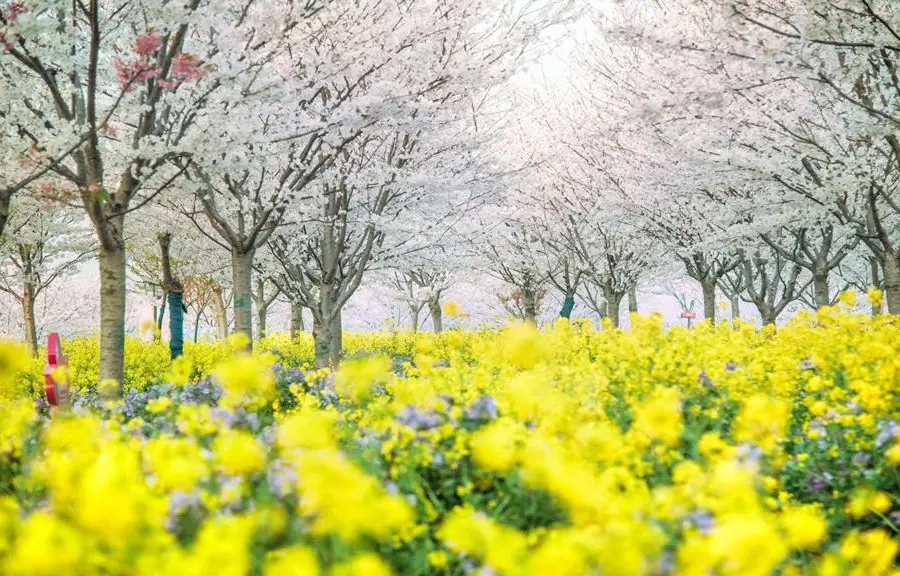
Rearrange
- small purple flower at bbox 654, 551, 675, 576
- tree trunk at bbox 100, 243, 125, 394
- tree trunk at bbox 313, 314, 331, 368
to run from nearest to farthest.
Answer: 1. small purple flower at bbox 654, 551, 675, 576
2. tree trunk at bbox 100, 243, 125, 394
3. tree trunk at bbox 313, 314, 331, 368

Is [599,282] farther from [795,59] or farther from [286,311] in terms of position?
[286,311]

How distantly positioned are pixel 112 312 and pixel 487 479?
505cm

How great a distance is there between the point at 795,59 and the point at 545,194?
34.0ft

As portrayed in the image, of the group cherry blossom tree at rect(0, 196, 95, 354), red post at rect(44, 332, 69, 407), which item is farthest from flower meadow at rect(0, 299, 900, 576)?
cherry blossom tree at rect(0, 196, 95, 354)

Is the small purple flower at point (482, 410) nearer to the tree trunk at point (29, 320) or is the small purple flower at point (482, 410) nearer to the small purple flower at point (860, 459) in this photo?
the small purple flower at point (860, 459)

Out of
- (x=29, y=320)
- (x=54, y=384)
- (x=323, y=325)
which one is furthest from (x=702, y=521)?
(x=29, y=320)

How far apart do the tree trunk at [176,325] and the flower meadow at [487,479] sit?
7.71 m

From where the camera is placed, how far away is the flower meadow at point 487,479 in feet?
4.98

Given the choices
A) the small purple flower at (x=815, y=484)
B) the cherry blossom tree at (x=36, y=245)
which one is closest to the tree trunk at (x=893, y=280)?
the small purple flower at (x=815, y=484)

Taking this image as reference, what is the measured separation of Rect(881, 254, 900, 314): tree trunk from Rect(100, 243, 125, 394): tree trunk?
10103mm

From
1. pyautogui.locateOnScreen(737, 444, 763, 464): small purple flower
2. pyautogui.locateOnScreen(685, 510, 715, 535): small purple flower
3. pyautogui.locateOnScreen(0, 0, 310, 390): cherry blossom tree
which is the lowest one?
pyautogui.locateOnScreen(685, 510, 715, 535): small purple flower

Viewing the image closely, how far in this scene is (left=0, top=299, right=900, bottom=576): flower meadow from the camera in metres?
1.52

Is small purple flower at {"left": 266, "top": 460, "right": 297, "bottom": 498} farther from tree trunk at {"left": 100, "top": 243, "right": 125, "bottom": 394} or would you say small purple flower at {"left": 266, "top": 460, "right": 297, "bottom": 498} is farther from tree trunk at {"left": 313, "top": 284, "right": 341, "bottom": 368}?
tree trunk at {"left": 313, "top": 284, "right": 341, "bottom": 368}

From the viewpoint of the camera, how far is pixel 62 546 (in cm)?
136
